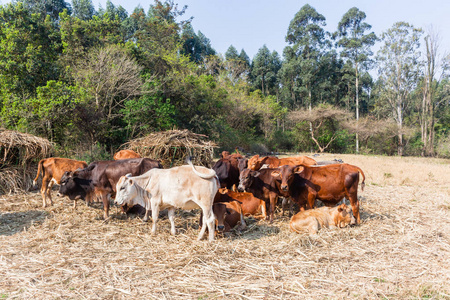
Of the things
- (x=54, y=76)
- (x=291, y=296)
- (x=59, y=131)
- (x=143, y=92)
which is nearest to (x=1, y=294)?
(x=291, y=296)

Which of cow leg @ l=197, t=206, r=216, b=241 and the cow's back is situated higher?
the cow's back

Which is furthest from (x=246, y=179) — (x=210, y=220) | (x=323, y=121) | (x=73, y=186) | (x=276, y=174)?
(x=323, y=121)

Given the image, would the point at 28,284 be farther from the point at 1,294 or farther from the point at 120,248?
the point at 120,248

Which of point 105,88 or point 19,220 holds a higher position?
point 105,88

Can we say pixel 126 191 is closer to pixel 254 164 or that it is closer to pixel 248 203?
pixel 248 203

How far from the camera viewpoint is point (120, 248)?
18.4 feet

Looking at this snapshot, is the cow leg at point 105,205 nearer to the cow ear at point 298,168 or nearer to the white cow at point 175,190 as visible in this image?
the white cow at point 175,190

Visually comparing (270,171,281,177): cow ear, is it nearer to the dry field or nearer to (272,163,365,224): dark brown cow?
(272,163,365,224): dark brown cow

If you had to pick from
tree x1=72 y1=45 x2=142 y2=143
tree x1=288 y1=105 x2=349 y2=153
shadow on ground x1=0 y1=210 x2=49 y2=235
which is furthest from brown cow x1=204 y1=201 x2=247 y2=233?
tree x1=288 y1=105 x2=349 y2=153

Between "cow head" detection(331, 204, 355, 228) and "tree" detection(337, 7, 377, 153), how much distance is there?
37830 mm

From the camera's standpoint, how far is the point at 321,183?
7078 mm

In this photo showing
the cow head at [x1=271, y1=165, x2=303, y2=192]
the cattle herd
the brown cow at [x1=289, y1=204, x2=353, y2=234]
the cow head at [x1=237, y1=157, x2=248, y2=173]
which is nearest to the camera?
the cattle herd

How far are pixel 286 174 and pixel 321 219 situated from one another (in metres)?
1.20

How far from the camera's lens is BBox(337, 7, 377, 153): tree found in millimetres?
40531
